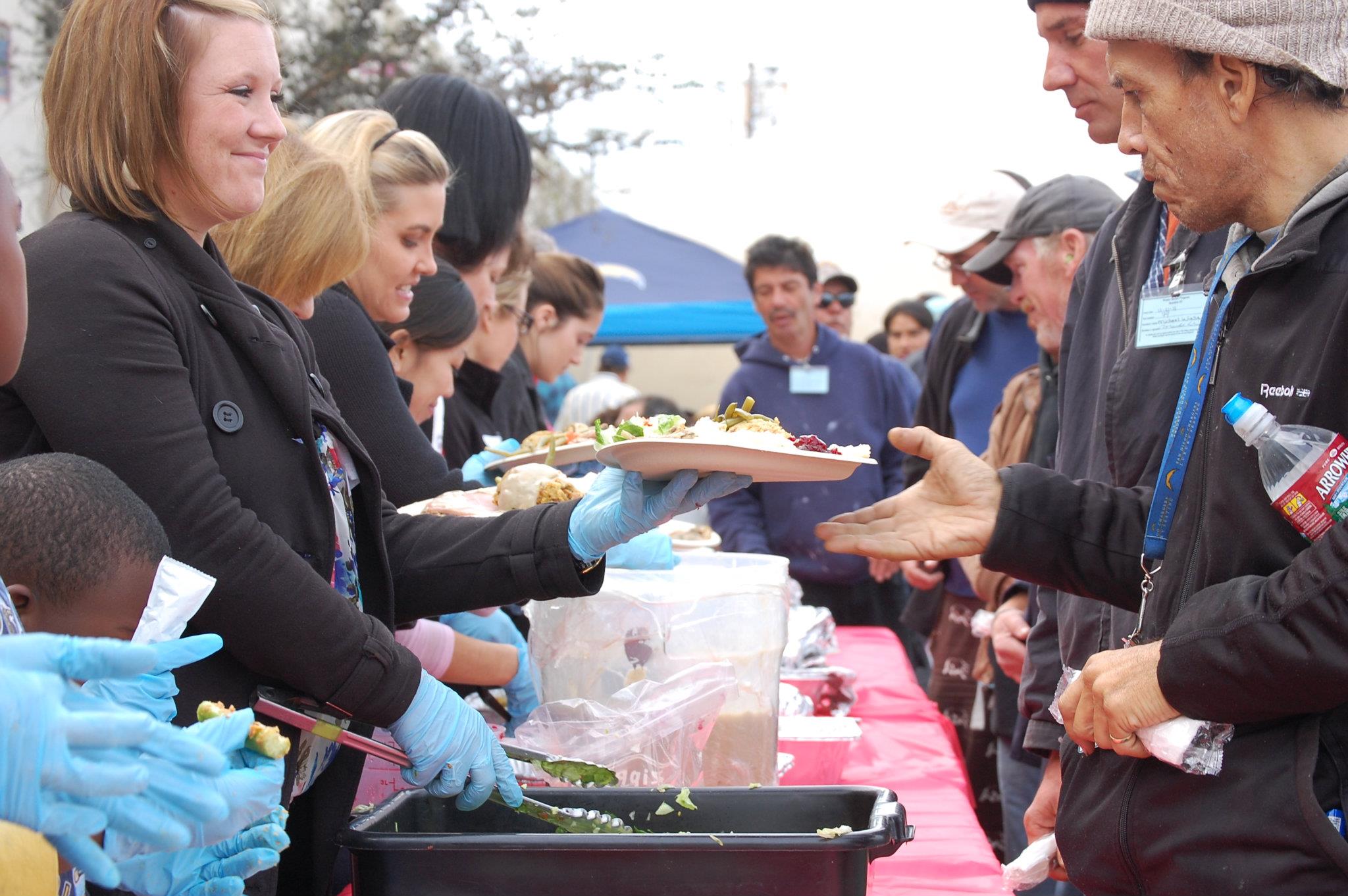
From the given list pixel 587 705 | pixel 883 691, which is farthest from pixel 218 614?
pixel 883 691

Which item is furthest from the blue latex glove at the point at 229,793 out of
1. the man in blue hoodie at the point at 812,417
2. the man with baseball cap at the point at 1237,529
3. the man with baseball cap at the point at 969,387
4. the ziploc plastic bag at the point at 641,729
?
the man in blue hoodie at the point at 812,417

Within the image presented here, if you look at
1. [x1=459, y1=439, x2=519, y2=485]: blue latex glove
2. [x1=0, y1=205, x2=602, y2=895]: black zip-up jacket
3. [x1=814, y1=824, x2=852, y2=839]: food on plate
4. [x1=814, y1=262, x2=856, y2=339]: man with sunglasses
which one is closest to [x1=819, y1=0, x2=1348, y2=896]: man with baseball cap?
[x1=814, y1=824, x2=852, y2=839]: food on plate

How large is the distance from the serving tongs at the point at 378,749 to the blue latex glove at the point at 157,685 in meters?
0.29

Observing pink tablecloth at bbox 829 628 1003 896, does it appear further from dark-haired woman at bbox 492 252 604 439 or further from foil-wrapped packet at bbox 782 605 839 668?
dark-haired woman at bbox 492 252 604 439

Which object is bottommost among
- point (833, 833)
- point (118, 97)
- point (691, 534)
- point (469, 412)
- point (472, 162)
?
point (691, 534)

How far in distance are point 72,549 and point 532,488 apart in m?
1.14

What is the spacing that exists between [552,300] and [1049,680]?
2.57 meters

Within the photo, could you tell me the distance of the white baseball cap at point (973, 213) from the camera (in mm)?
3928

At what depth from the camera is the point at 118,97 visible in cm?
145

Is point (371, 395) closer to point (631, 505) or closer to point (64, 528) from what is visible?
point (631, 505)

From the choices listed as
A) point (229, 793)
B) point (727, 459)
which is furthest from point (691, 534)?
point (229, 793)

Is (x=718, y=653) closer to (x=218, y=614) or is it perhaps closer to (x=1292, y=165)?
(x=218, y=614)

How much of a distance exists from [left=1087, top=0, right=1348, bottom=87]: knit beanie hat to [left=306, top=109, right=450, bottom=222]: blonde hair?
1566 mm

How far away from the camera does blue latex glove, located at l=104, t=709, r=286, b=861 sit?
896mm
